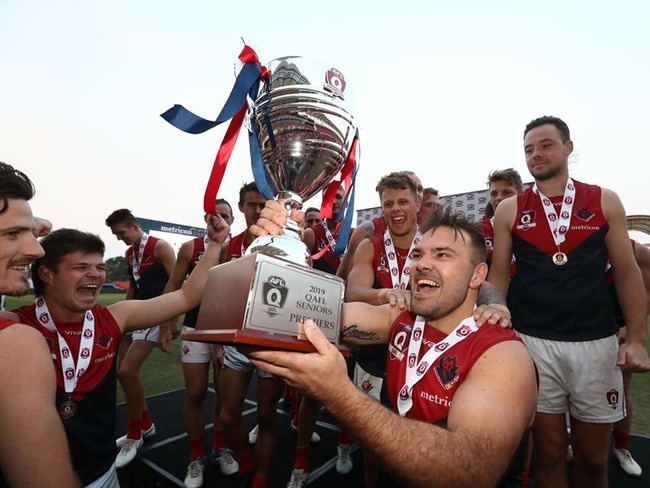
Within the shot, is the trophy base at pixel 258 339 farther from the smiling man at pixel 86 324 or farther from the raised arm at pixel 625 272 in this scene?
the raised arm at pixel 625 272

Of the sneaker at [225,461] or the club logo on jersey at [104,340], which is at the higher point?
the club logo on jersey at [104,340]

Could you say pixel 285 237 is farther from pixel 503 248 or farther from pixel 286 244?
pixel 503 248

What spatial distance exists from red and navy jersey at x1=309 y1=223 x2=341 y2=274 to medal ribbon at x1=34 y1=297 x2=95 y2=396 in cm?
235

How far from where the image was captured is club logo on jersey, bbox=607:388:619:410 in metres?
2.37

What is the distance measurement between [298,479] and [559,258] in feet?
8.52

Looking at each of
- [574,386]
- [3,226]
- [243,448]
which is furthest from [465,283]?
[243,448]

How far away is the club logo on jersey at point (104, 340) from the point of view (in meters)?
2.23

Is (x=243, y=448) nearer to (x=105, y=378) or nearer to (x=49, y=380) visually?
(x=105, y=378)

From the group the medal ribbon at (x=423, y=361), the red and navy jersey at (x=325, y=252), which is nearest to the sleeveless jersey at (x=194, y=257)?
the red and navy jersey at (x=325, y=252)

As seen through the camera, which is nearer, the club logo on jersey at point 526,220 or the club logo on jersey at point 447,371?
the club logo on jersey at point 447,371

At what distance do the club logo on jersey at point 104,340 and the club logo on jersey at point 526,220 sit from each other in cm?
279

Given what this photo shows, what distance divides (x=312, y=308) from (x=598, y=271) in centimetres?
224

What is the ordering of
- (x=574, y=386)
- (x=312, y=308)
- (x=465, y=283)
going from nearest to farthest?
(x=312, y=308) < (x=465, y=283) < (x=574, y=386)

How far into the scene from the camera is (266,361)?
1.03 m
